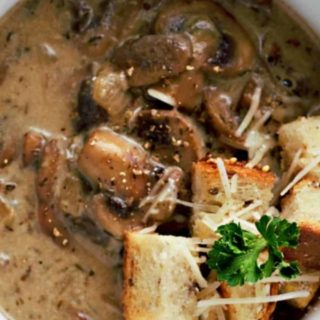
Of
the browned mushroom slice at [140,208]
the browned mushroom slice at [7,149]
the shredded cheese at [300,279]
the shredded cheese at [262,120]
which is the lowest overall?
the browned mushroom slice at [7,149]

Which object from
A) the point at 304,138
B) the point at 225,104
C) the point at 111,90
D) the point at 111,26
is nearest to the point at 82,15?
the point at 111,26

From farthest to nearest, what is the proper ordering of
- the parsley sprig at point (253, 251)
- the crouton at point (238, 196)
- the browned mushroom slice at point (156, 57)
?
the browned mushroom slice at point (156, 57) < the crouton at point (238, 196) < the parsley sprig at point (253, 251)

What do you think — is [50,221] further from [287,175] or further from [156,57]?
[287,175]

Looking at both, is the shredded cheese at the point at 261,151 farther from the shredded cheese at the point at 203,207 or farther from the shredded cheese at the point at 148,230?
the shredded cheese at the point at 148,230

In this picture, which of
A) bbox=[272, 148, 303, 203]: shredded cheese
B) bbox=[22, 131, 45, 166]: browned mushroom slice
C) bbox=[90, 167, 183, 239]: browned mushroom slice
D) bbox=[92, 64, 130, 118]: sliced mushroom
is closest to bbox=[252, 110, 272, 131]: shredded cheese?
bbox=[272, 148, 303, 203]: shredded cheese

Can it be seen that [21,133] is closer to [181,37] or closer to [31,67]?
[31,67]

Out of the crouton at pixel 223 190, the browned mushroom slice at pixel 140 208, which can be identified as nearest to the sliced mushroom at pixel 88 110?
the browned mushroom slice at pixel 140 208
